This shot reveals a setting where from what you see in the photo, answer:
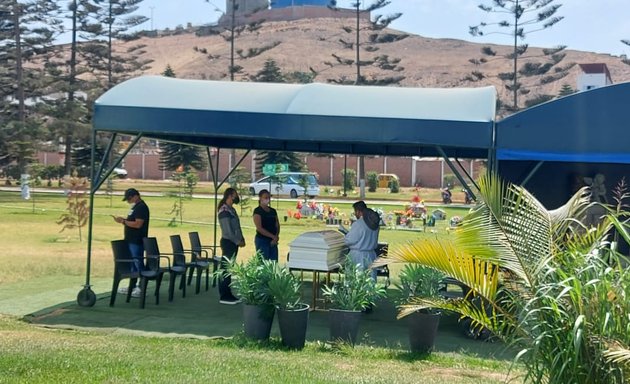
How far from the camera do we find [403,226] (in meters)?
24.3

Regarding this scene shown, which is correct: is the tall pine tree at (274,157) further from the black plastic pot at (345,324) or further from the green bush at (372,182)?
the black plastic pot at (345,324)

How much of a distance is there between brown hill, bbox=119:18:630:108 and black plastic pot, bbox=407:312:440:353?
90683mm

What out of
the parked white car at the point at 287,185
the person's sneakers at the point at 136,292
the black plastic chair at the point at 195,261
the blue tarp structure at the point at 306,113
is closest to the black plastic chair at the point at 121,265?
the person's sneakers at the point at 136,292

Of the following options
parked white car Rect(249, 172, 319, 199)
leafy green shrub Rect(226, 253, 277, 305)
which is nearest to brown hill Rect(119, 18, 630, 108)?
parked white car Rect(249, 172, 319, 199)

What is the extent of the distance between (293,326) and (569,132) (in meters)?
3.81

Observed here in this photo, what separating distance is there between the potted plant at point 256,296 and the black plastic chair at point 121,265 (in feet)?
8.03

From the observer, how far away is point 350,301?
25.7ft

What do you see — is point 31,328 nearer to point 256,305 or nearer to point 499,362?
point 256,305

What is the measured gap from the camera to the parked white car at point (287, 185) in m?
39.9

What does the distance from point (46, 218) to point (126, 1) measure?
30.1m

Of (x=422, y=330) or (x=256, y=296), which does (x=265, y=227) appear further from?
(x=422, y=330)

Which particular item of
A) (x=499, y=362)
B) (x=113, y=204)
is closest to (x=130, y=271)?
(x=499, y=362)

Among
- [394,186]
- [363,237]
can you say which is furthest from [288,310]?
[394,186]

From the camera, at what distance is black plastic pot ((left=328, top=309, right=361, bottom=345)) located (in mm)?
7789
